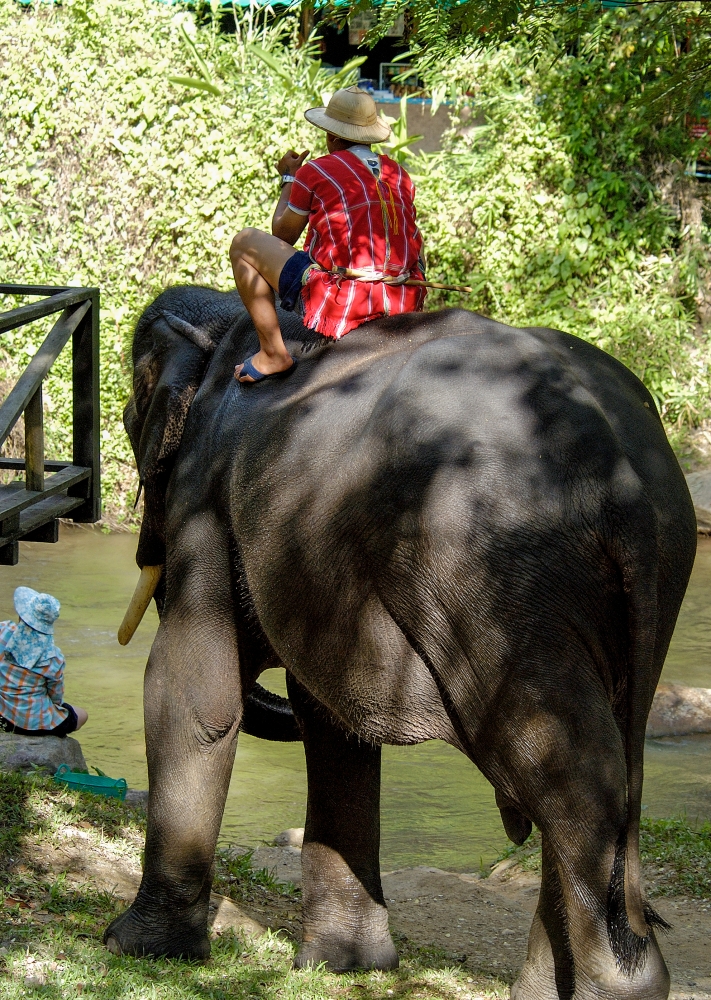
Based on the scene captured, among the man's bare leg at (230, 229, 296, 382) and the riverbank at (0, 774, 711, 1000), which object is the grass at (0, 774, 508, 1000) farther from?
the man's bare leg at (230, 229, 296, 382)

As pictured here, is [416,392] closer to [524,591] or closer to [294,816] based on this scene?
[524,591]

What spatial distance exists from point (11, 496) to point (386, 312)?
6.08 feet

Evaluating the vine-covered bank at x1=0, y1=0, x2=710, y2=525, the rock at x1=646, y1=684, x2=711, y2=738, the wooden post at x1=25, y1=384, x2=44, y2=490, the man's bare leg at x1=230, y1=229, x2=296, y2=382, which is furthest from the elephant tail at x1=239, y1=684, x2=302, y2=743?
the vine-covered bank at x1=0, y1=0, x2=710, y2=525

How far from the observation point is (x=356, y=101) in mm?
3604

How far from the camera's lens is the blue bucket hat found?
5910 mm

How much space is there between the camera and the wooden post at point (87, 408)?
17.7 ft

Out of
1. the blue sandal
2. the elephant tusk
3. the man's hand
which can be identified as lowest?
the elephant tusk

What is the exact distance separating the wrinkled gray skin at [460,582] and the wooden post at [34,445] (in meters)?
1.16

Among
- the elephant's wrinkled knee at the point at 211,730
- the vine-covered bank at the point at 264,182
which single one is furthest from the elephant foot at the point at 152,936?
the vine-covered bank at the point at 264,182

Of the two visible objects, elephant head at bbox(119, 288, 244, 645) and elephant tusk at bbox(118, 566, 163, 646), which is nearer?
elephant head at bbox(119, 288, 244, 645)

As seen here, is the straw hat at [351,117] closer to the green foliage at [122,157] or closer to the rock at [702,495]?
the green foliage at [122,157]

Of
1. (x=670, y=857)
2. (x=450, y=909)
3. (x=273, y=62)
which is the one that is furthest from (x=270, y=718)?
(x=273, y=62)

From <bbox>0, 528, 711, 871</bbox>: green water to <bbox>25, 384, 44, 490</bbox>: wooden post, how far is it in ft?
7.00

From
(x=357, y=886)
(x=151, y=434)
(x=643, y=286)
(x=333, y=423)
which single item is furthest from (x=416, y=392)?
(x=643, y=286)
